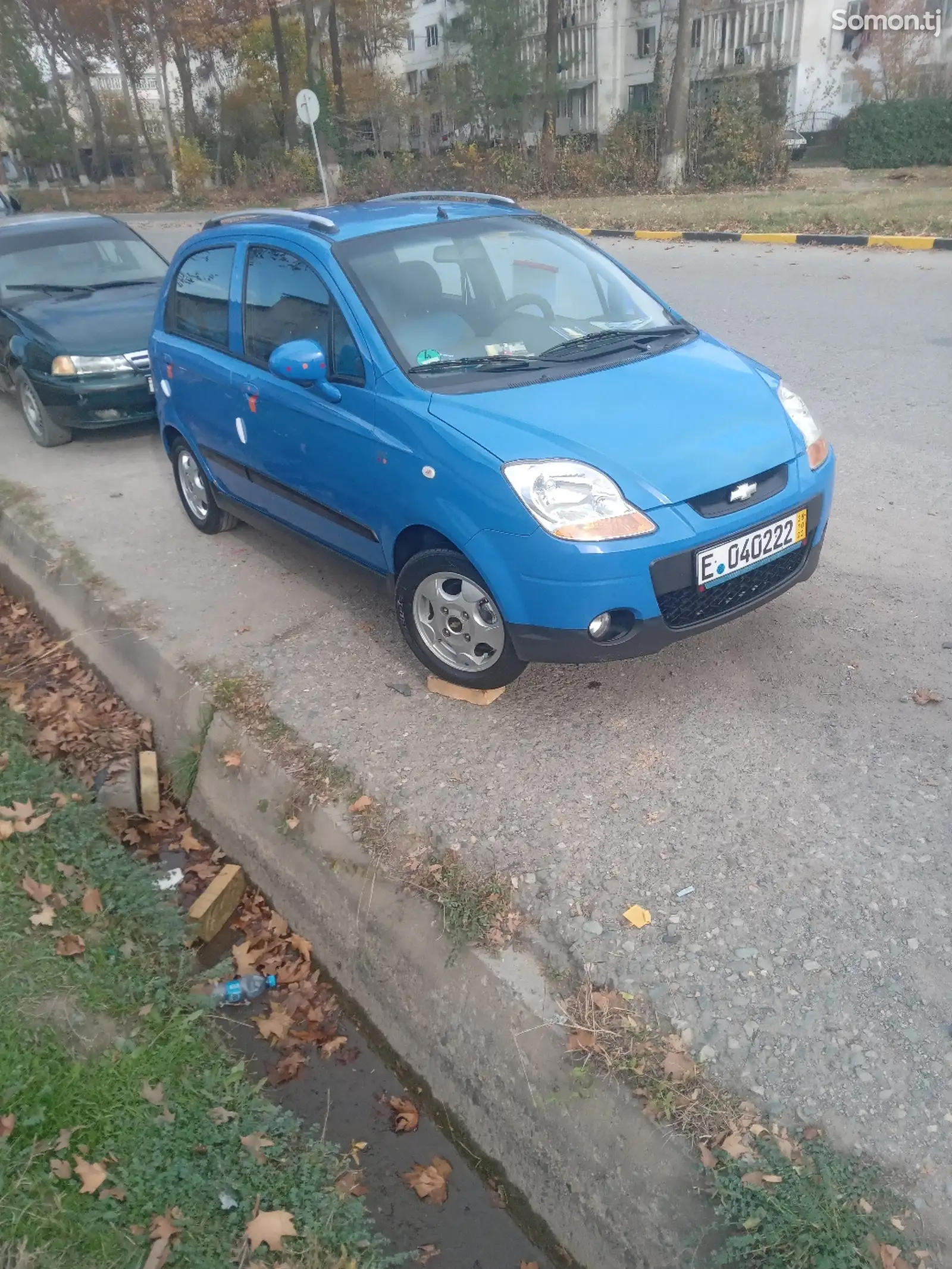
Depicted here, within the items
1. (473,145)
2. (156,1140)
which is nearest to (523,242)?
(156,1140)

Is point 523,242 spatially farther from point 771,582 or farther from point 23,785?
point 23,785

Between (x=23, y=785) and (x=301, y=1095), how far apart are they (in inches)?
77.1

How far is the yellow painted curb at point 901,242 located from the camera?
1345cm

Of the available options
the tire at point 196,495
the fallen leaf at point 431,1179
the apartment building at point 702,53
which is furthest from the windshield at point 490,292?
the apartment building at point 702,53

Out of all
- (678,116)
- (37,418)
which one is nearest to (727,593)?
(37,418)

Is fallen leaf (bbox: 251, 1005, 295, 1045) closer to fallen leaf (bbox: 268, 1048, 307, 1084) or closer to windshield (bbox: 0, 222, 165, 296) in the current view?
fallen leaf (bbox: 268, 1048, 307, 1084)

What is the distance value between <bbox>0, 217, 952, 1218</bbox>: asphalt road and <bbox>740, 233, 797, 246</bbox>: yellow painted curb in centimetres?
993

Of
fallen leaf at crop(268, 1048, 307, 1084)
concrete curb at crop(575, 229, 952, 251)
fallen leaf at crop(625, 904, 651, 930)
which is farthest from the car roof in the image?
concrete curb at crop(575, 229, 952, 251)

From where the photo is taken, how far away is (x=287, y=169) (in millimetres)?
36250

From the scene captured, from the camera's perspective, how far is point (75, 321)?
8203mm

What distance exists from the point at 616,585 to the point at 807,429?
1287 mm

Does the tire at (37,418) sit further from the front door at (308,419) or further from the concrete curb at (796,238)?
the concrete curb at (796,238)

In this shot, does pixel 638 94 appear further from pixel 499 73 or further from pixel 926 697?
pixel 926 697

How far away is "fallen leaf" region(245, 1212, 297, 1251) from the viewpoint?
2.45 metres
